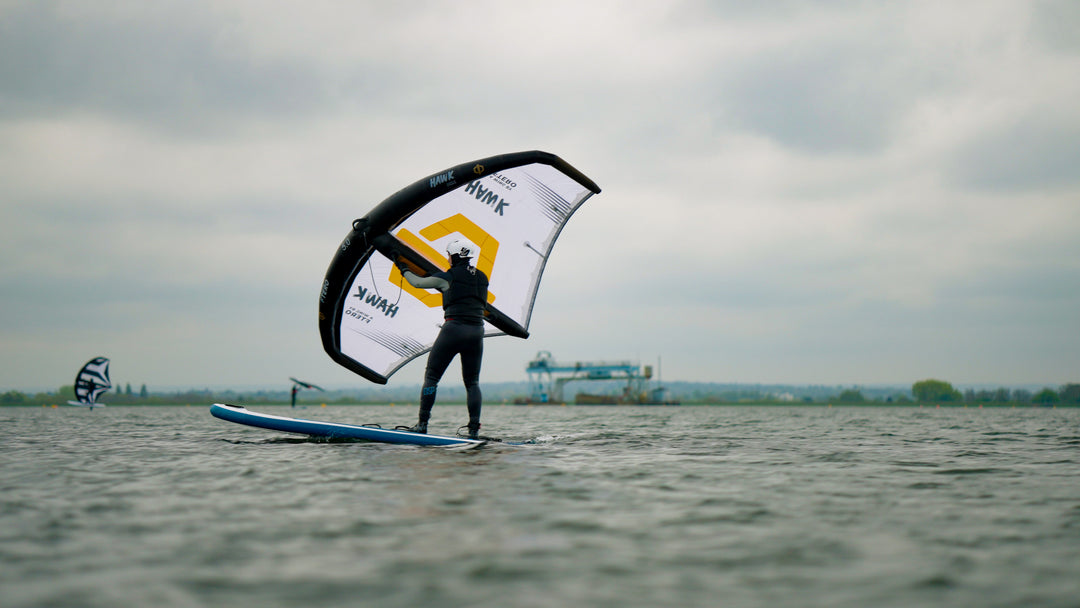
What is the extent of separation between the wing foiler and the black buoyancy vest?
2.31ft

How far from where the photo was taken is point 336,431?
10477 mm

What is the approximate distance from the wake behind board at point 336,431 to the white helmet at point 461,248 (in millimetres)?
2449

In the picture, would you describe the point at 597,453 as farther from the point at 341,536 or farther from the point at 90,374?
the point at 90,374

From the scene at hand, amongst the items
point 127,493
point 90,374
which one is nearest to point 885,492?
point 127,493

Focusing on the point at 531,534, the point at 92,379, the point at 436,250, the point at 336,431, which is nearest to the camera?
the point at 531,534

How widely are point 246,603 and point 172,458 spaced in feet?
22.3

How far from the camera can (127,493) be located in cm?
575

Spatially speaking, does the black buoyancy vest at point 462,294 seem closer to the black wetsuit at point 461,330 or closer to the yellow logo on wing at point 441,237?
the black wetsuit at point 461,330

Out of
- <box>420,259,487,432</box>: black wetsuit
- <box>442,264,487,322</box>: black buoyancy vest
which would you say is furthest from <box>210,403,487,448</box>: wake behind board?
<box>442,264,487,322</box>: black buoyancy vest

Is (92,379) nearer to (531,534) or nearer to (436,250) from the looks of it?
(436,250)

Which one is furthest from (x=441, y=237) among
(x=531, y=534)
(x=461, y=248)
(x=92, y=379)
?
(x=92, y=379)

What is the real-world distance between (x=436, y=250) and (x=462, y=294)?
4.35 feet

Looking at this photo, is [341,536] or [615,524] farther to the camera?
[615,524]

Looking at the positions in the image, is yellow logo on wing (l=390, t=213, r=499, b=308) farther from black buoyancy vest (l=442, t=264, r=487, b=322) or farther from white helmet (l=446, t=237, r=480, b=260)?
black buoyancy vest (l=442, t=264, r=487, b=322)
